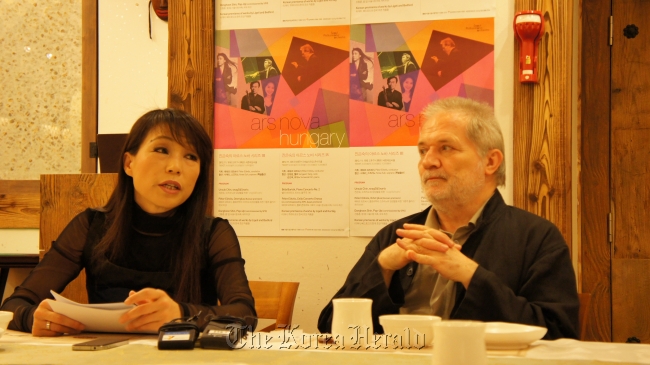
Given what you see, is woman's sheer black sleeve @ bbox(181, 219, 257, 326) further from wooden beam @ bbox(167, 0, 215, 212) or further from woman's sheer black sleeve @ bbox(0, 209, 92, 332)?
wooden beam @ bbox(167, 0, 215, 212)

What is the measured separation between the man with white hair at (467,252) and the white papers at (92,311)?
719 mm

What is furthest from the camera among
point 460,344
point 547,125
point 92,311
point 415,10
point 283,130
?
point 283,130

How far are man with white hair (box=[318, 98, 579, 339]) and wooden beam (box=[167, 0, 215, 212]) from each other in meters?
1.20

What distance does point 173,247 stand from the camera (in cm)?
219

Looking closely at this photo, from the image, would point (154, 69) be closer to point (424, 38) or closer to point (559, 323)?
point (424, 38)

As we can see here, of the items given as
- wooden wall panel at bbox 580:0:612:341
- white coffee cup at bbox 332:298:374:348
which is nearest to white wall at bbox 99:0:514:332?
wooden wall panel at bbox 580:0:612:341

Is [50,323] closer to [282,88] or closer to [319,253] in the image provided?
[319,253]

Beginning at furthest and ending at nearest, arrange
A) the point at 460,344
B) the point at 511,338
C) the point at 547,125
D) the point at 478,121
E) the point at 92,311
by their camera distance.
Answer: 1. the point at 547,125
2. the point at 478,121
3. the point at 92,311
4. the point at 511,338
5. the point at 460,344

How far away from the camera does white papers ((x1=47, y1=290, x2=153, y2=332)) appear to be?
5.12 feet

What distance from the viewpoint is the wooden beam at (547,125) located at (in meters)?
2.72

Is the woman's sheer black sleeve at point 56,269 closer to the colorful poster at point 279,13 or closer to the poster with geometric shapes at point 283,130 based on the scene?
the poster with geometric shapes at point 283,130

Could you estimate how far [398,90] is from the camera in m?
2.91

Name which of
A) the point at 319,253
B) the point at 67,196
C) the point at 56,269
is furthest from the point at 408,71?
the point at 56,269

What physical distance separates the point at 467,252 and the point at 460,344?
112cm
